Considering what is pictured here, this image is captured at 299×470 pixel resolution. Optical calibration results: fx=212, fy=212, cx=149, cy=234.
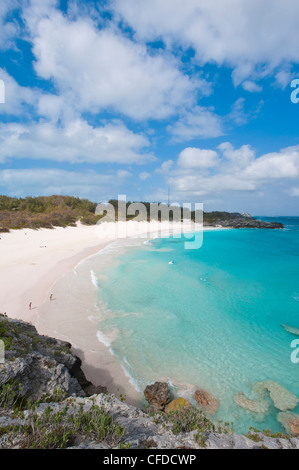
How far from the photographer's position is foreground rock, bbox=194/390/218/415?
779 cm

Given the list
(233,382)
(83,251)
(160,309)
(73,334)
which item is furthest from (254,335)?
(83,251)

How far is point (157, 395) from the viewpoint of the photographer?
25.4ft

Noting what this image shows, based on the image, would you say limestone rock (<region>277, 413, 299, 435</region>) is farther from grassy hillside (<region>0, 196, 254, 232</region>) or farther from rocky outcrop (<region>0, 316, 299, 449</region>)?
grassy hillside (<region>0, 196, 254, 232</region>)

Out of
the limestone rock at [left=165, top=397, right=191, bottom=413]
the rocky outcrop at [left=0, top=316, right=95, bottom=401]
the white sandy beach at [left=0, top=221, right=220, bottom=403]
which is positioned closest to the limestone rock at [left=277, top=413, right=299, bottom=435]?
the limestone rock at [left=165, top=397, right=191, bottom=413]

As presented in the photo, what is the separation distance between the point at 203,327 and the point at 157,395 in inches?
272

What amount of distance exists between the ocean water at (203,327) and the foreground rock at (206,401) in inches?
9.6

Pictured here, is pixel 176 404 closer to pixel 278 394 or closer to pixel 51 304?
pixel 278 394

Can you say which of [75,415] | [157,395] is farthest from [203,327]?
[75,415]

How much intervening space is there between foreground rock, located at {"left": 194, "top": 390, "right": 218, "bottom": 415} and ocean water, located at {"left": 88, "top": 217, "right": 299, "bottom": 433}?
243mm

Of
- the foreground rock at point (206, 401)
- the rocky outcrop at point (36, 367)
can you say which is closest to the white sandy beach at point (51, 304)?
the rocky outcrop at point (36, 367)

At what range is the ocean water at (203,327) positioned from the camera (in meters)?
9.18

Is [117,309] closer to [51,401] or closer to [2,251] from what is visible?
[51,401]

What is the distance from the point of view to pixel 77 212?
6638cm

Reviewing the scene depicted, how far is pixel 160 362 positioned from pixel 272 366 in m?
5.53
